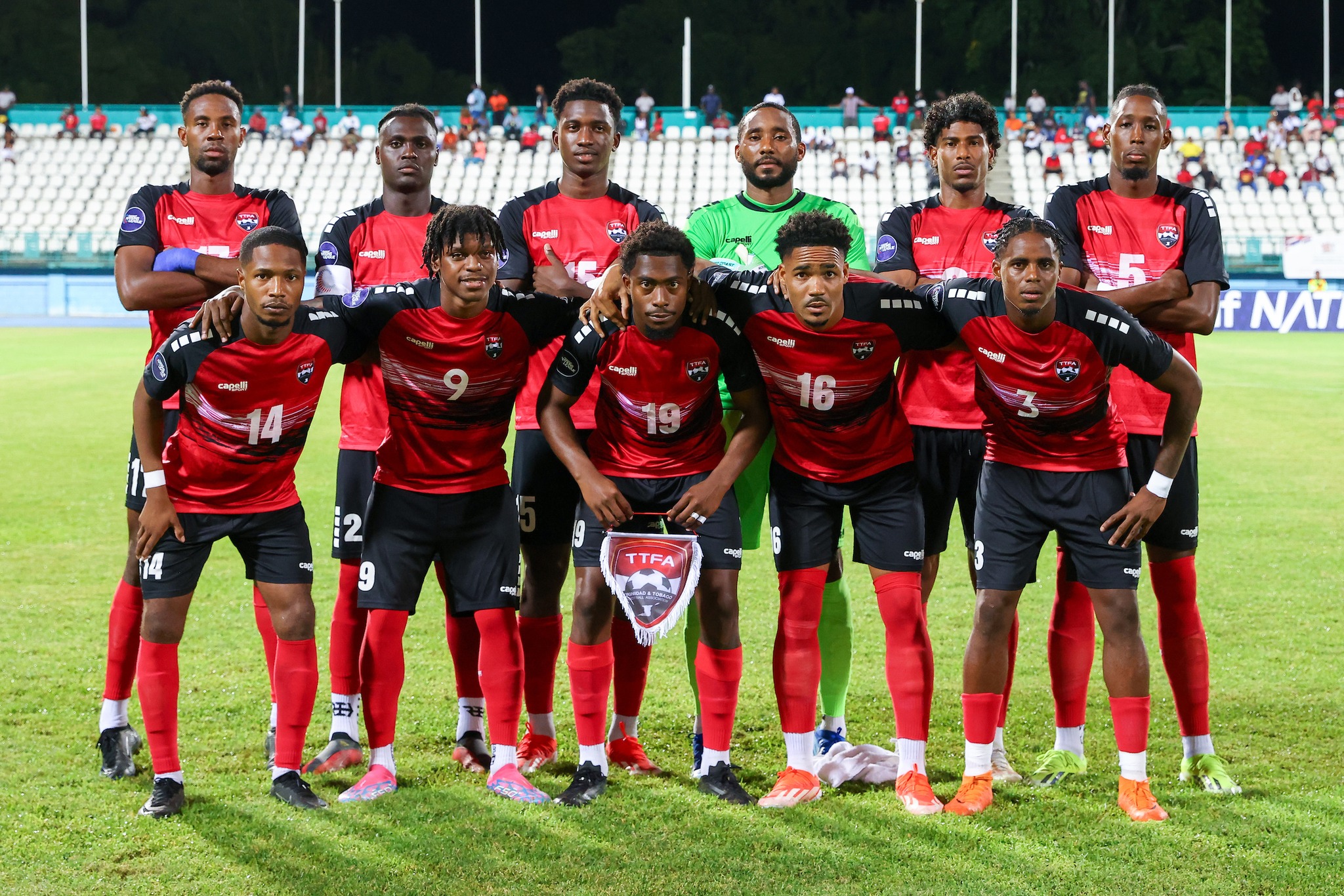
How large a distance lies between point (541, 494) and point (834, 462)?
45.5 inches

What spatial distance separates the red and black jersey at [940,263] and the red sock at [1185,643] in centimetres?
89

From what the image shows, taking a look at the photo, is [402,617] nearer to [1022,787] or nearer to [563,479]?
[563,479]

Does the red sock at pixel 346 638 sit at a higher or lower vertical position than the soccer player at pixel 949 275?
lower

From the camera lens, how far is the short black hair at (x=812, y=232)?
455cm

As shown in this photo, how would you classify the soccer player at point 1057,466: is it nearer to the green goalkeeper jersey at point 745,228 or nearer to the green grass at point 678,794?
the green grass at point 678,794

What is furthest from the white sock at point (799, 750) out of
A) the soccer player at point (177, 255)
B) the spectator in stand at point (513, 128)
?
the spectator in stand at point (513, 128)

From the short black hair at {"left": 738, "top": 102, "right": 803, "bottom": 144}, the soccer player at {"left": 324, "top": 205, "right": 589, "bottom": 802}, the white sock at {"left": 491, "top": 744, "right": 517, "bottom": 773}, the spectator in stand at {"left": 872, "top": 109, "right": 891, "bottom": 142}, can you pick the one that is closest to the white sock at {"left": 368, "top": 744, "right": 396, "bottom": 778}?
the soccer player at {"left": 324, "top": 205, "right": 589, "bottom": 802}

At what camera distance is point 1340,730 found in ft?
17.5

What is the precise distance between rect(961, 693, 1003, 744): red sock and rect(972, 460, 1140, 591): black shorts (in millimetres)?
378

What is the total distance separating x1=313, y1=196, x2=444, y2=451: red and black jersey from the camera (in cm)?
504

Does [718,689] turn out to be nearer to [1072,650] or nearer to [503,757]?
[503,757]

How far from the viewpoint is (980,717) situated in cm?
456

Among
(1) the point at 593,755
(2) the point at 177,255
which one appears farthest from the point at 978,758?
(2) the point at 177,255

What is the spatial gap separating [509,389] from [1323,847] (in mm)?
3044
